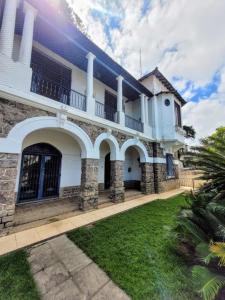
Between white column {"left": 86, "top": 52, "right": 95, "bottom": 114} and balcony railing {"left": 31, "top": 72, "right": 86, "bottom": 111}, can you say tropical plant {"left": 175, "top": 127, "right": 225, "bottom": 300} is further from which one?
balcony railing {"left": 31, "top": 72, "right": 86, "bottom": 111}

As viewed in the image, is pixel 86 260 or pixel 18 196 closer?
pixel 86 260

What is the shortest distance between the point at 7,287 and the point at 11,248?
1.25 metres

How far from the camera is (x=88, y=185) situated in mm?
6402

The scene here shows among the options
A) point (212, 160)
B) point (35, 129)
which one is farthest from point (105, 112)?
point (212, 160)

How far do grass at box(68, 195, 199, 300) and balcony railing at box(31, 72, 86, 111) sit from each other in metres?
5.63

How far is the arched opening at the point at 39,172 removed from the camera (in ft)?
22.4

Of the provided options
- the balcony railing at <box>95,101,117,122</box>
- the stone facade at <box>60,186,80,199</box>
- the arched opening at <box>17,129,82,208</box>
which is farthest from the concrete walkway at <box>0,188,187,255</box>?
the balcony railing at <box>95,101,117,122</box>

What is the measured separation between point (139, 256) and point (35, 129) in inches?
197

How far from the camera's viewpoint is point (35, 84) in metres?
6.53

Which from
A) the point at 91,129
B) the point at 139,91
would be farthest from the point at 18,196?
the point at 139,91

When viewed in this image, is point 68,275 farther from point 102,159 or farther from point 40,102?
point 102,159

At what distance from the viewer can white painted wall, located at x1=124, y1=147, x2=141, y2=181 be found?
40.0 ft

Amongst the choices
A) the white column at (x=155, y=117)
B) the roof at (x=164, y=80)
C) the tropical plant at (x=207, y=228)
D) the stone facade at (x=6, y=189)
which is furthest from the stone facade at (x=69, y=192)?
the roof at (x=164, y=80)

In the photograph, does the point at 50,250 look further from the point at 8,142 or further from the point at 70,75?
the point at 70,75
